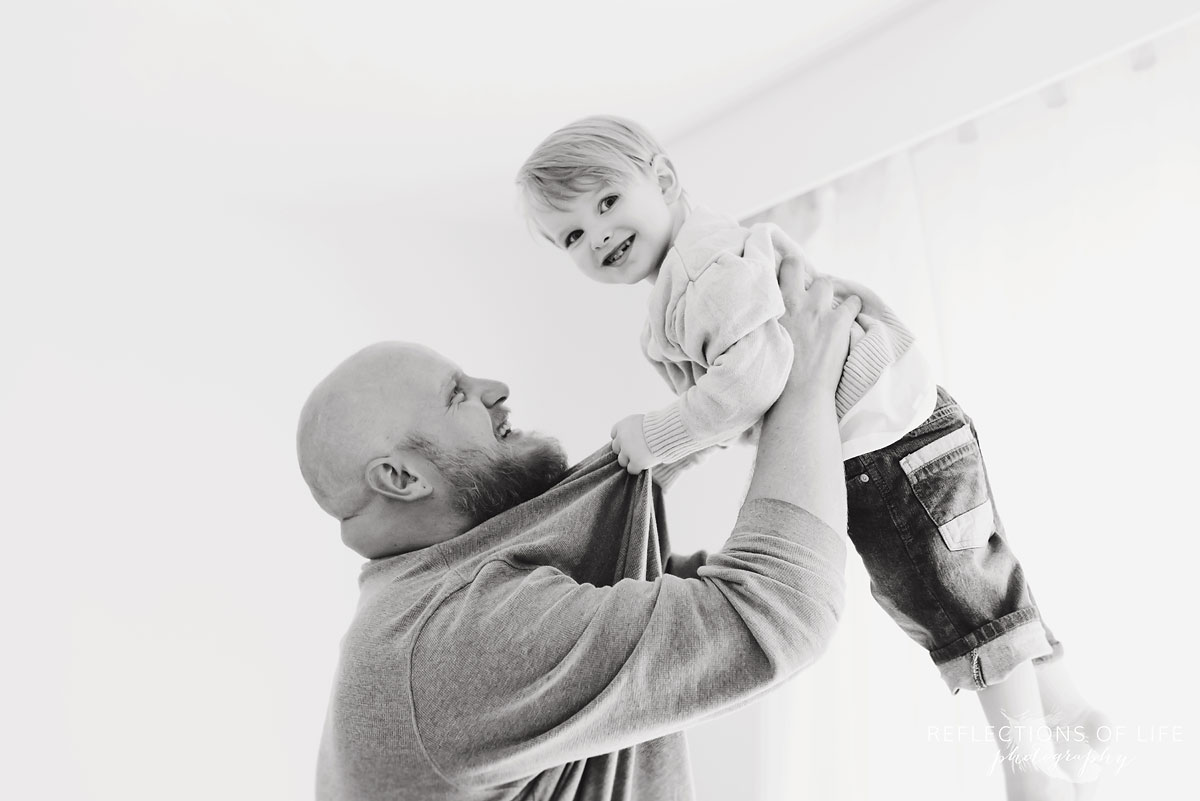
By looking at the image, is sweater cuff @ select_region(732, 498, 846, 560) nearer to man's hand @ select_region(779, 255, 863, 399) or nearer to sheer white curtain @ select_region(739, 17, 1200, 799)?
man's hand @ select_region(779, 255, 863, 399)

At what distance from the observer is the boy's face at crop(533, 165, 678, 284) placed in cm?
133

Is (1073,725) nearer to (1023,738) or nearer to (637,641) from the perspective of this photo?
(1023,738)

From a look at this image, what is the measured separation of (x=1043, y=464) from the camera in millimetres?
2064

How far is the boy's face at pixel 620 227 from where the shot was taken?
1333mm

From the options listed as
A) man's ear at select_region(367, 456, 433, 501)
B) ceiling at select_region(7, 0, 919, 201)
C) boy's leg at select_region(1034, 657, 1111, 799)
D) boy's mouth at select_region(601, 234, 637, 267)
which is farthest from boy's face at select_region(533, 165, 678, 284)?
ceiling at select_region(7, 0, 919, 201)

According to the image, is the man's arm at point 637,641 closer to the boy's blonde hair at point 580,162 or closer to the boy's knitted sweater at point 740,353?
the boy's knitted sweater at point 740,353

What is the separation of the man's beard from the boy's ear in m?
0.45

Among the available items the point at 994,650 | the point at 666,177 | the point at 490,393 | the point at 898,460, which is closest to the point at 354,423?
the point at 490,393

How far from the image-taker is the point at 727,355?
110cm

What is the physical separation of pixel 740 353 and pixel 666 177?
42 cm

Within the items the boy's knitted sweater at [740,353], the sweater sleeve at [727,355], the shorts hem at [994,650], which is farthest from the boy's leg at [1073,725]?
the sweater sleeve at [727,355]

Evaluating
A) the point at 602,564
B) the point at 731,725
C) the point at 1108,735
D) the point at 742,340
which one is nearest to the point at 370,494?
the point at 602,564

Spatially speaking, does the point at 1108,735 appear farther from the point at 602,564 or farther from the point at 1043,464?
the point at 1043,464

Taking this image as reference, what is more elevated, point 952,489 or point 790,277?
point 790,277
